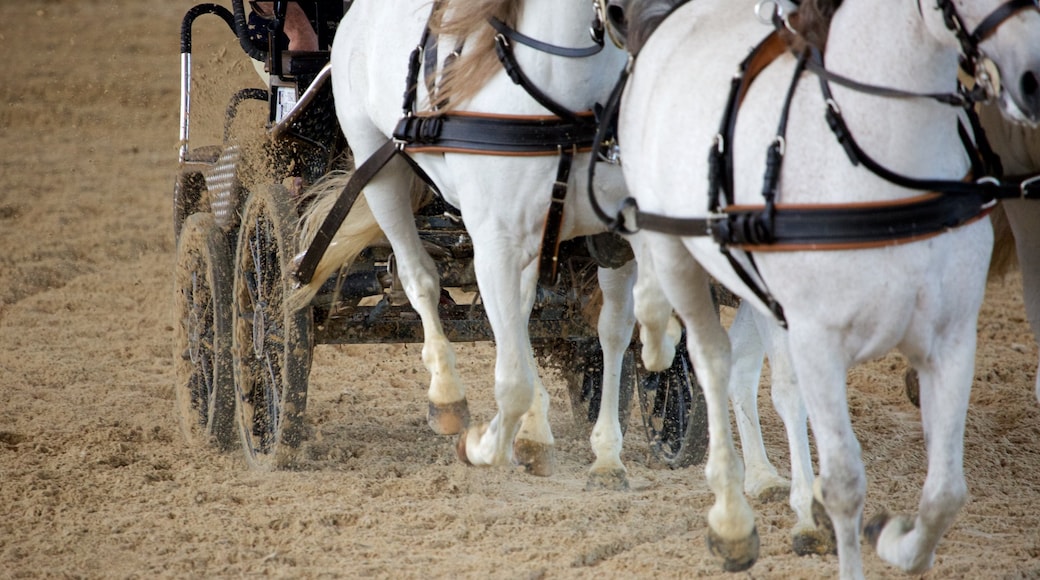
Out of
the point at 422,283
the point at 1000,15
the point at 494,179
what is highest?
the point at 1000,15

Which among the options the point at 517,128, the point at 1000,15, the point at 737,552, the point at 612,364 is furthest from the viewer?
the point at 612,364

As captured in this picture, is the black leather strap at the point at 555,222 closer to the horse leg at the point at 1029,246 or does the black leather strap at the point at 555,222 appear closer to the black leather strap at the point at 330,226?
the black leather strap at the point at 330,226

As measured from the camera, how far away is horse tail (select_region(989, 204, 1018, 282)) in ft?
10.6

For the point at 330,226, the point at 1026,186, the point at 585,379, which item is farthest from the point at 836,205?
the point at 585,379

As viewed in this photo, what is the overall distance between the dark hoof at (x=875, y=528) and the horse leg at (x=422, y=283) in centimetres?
142

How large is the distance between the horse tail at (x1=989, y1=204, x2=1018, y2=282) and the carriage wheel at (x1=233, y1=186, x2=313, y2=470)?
6.81 feet

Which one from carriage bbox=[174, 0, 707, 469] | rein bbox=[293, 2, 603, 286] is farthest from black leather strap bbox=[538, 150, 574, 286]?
carriage bbox=[174, 0, 707, 469]

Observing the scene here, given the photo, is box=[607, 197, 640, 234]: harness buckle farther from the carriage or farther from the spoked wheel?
the spoked wheel

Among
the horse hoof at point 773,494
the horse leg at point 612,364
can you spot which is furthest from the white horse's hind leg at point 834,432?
the horse leg at point 612,364

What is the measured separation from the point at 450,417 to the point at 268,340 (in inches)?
37.7

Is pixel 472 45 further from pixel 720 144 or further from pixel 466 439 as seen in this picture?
pixel 466 439

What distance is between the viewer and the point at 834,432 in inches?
90.8

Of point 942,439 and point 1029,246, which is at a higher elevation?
point 1029,246

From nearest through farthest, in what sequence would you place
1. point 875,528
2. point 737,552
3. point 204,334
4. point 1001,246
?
point 875,528, point 737,552, point 1001,246, point 204,334
